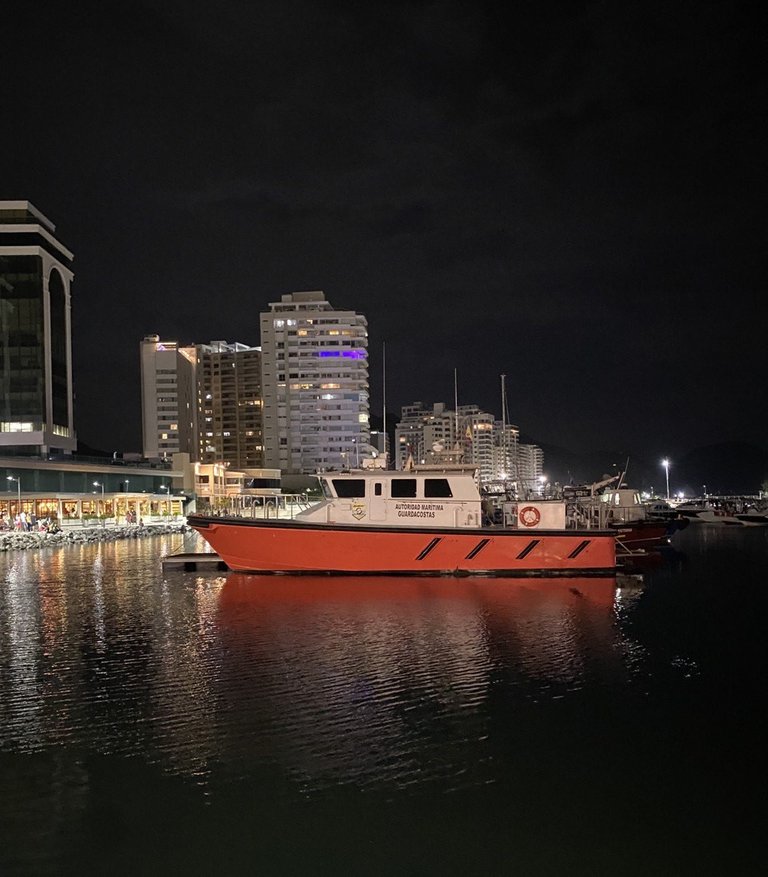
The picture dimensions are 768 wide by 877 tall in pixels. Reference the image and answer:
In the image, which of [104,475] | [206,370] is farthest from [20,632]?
[206,370]

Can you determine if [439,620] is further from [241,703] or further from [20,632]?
[20,632]

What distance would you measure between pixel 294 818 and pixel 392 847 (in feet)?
3.56

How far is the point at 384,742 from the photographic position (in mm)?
9445

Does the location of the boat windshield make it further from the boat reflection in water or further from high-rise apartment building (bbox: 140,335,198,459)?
high-rise apartment building (bbox: 140,335,198,459)

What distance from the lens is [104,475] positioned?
2655 inches

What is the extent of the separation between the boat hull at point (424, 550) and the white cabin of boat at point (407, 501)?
403mm

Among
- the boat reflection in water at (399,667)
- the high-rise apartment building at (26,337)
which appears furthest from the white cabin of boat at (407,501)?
the high-rise apartment building at (26,337)

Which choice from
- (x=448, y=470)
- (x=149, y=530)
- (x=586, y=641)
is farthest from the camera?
(x=149, y=530)

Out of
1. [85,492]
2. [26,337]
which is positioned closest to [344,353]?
[26,337]

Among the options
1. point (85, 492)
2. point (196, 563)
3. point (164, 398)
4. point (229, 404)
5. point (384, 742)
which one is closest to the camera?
point (384, 742)

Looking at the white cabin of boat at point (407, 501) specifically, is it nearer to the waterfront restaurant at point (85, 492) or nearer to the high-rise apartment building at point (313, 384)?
the waterfront restaurant at point (85, 492)

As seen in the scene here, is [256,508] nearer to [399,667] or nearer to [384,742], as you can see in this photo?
[399,667]

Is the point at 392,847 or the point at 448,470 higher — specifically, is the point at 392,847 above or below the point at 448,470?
below

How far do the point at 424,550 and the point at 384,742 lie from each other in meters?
13.7
